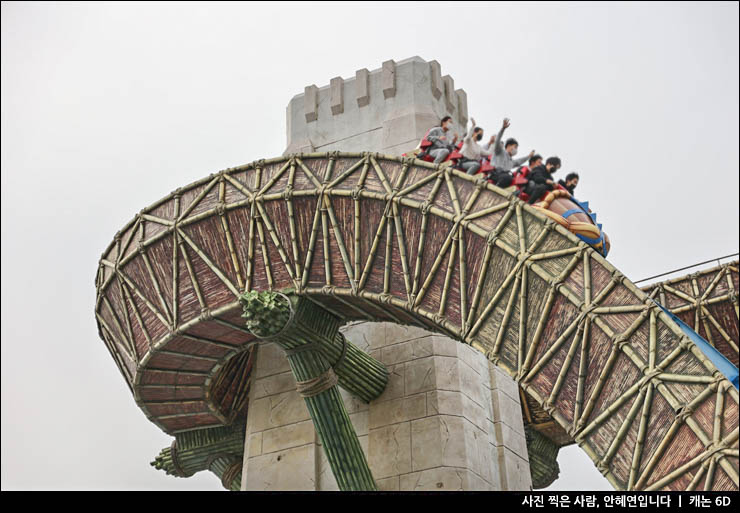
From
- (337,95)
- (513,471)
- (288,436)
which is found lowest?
(513,471)

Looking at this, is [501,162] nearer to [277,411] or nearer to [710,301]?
[710,301]

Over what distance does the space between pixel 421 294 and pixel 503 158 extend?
9.86 ft

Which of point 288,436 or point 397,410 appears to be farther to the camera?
point 288,436

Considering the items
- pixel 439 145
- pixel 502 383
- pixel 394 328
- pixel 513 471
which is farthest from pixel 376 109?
pixel 513 471

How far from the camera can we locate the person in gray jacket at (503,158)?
57.6 ft

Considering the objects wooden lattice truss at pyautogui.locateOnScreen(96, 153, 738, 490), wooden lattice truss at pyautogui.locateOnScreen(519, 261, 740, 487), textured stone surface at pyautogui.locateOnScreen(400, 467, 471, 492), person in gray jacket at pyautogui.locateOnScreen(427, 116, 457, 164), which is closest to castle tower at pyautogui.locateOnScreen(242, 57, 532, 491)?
textured stone surface at pyautogui.locateOnScreen(400, 467, 471, 492)

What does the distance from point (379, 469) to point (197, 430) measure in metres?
5.09

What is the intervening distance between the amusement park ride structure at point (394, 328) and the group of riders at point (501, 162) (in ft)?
2.23

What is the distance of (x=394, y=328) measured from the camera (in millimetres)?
23141

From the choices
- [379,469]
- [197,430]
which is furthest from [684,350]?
[197,430]

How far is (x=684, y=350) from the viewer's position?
1409 cm

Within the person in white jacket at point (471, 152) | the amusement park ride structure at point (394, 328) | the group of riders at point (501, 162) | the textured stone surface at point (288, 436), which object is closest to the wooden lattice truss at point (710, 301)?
the amusement park ride structure at point (394, 328)

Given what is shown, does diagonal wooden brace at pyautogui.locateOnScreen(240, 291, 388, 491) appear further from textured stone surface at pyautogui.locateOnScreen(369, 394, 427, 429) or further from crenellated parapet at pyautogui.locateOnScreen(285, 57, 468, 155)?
crenellated parapet at pyautogui.locateOnScreen(285, 57, 468, 155)

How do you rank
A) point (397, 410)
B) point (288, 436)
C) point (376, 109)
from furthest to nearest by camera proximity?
1. point (376, 109)
2. point (288, 436)
3. point (397, 410)
